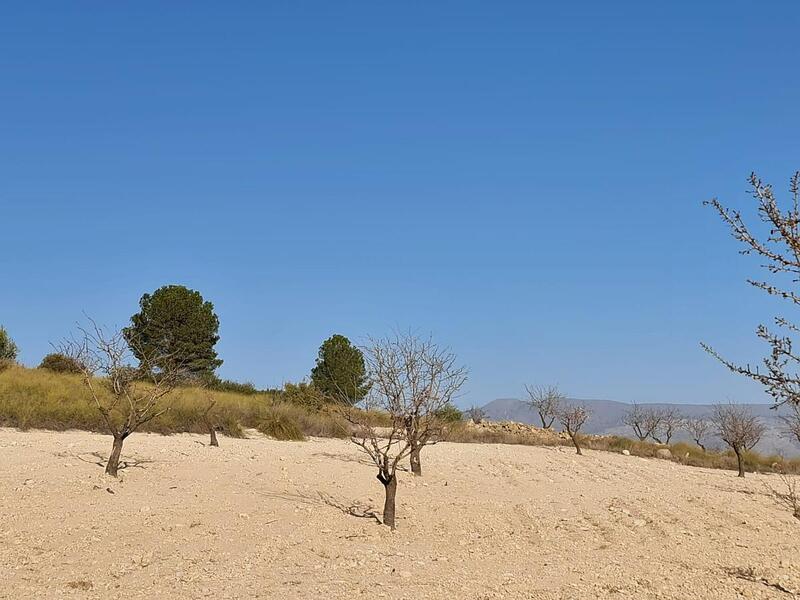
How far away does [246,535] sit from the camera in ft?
34.5

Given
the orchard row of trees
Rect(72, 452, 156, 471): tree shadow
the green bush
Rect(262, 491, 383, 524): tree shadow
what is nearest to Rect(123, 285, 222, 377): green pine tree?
the orchard row of trees

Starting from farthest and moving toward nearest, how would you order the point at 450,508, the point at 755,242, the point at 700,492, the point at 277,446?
the point at 277,446
the point at 700,492
the point at 450,508
the point at 755,242

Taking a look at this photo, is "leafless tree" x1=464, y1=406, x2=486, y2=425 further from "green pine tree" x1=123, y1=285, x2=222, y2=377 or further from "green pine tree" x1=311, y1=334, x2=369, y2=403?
"green pine tree" x1=123, y1=285, x2=222, y2=377

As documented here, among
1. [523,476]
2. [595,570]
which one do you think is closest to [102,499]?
[595,570]

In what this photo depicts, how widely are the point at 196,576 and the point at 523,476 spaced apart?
48.7 feet

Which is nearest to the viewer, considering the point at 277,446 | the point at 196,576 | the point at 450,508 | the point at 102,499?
the point at 196,576

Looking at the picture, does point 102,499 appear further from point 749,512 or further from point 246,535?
point 749,512

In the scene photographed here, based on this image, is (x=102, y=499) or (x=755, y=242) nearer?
(x=755, y=242)

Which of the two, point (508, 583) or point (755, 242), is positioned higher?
point (755, 242)

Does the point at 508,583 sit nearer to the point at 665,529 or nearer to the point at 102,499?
the point at 665,529

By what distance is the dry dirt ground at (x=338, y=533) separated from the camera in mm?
8305

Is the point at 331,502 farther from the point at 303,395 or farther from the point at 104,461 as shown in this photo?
the point at 303,395

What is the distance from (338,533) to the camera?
11.1 metres

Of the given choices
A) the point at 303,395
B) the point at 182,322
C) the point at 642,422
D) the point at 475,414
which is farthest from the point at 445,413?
the point at 642,422
